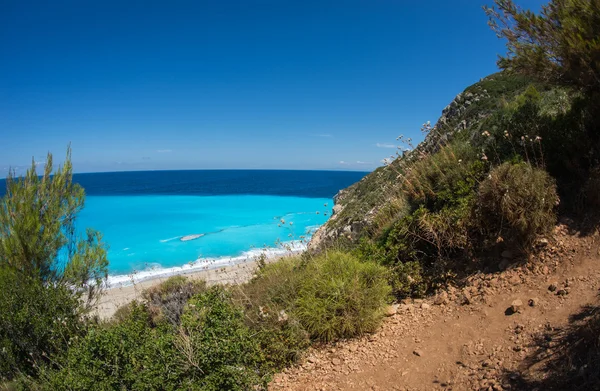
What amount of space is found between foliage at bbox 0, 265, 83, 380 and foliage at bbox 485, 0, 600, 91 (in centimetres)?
882

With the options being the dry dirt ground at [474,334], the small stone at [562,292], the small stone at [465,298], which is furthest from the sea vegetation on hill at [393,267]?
the small stone at [562,292]

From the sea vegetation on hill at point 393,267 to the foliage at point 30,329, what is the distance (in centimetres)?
2

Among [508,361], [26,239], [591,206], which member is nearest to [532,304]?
[508,361]

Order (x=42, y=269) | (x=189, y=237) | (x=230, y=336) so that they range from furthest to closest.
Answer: (x=189, y=237) → (x=42, y=269) → (x=230, y=336)

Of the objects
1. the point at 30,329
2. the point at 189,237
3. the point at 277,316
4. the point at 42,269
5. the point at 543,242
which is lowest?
the point at 189,237

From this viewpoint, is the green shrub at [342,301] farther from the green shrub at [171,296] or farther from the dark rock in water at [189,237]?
the dark rock in water at [189,237]

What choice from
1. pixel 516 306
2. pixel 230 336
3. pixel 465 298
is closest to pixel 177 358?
pixel 230 336

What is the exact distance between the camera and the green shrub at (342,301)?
14.9ft

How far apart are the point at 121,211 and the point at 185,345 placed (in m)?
60.3

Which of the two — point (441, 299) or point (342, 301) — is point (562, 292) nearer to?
point (441, 299)

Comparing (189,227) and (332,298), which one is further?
(189,227)

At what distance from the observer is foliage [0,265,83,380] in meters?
5.58

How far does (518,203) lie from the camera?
455 centimetres

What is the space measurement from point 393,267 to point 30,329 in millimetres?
6406
